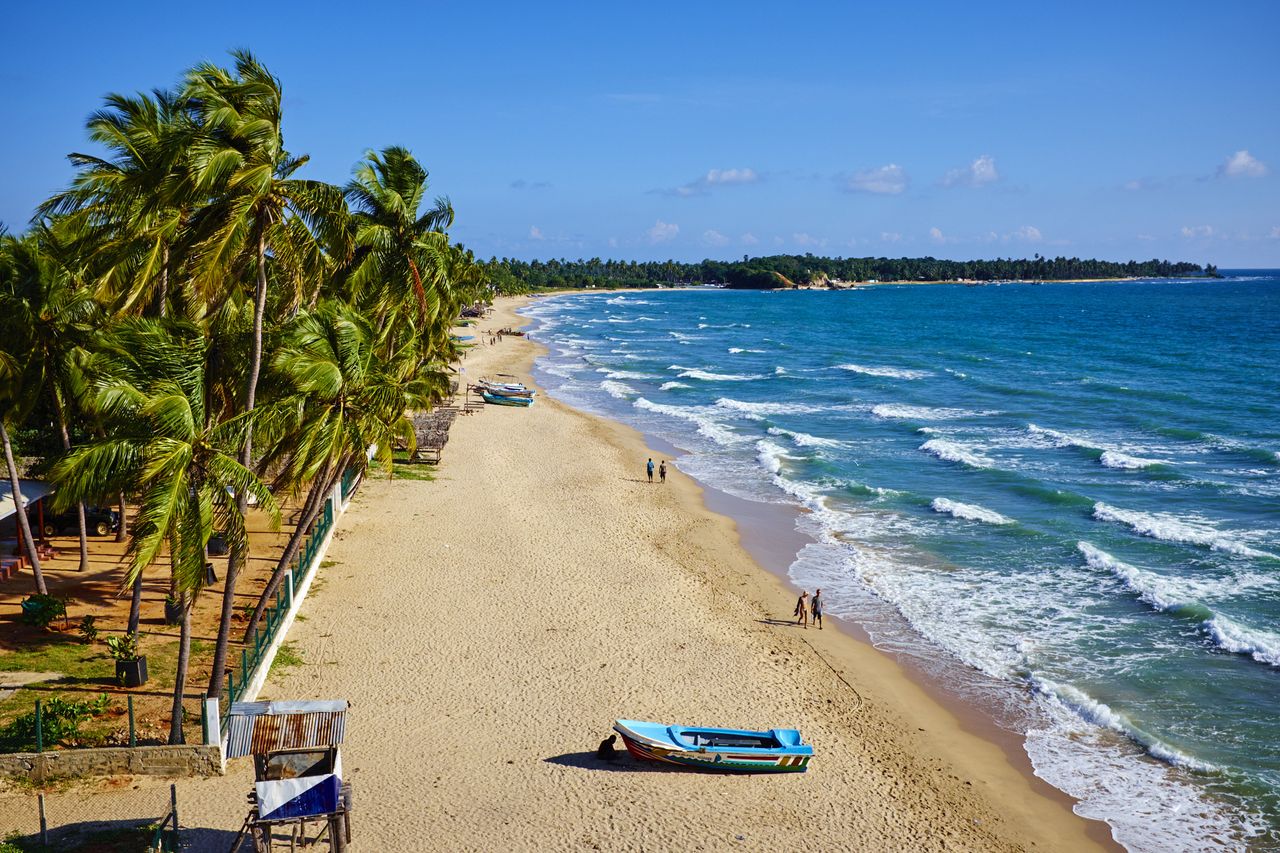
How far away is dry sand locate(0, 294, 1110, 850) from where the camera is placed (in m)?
14.7

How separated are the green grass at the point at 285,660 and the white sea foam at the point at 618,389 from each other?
40.1 metres

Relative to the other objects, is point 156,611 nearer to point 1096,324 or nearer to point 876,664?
point 876,664

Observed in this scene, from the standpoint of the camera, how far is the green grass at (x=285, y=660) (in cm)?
1842

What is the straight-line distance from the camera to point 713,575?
87.2 ft

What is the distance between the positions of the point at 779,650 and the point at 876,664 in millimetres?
2157

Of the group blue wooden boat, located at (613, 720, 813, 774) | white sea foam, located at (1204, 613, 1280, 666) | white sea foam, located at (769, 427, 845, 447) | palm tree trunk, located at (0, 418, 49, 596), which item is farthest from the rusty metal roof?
white sea foam, located at (769, 427, 845, 447)

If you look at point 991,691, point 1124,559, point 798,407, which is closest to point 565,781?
point 991,691

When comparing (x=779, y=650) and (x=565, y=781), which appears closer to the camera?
(x=565, y=781)

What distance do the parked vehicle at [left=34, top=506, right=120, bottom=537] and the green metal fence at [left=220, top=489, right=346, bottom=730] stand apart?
17.2 feet

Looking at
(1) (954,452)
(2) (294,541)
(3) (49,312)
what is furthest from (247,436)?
(1) (954,452)

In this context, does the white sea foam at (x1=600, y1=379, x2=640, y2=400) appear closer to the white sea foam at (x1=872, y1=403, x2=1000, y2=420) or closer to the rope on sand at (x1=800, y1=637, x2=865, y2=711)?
the white sea foam at (x1=872, y1=403, x2=1000, y2=420)

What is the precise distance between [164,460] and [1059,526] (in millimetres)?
26863

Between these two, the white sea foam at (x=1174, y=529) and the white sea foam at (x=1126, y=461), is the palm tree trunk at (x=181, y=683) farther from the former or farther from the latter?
the white sea foam at (x=1126, y=461)

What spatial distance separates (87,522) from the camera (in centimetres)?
2461
